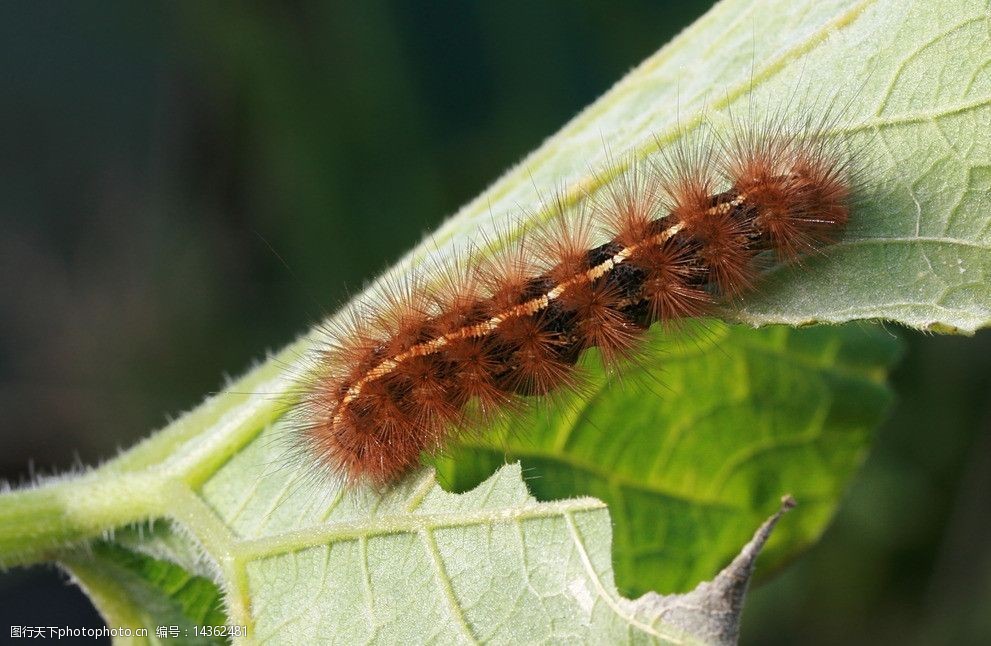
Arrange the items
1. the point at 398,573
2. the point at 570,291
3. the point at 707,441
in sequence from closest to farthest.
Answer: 1. the point at 398,573
2. the point at 570,291
3. the point at 707,441

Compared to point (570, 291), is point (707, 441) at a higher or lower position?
lower

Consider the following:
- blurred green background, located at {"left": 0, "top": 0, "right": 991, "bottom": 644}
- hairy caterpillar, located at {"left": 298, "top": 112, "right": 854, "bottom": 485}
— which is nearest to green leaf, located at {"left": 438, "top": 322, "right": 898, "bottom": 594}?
hairy caterpillar, located at {"left": 298, "top": 112, "right": 854, "bottom": 485}

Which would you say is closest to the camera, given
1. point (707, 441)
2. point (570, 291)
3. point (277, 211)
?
point (570, 291)

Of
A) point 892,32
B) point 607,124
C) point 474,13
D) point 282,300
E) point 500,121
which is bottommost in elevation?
point 892,32

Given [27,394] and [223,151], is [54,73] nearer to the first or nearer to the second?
[223,151]

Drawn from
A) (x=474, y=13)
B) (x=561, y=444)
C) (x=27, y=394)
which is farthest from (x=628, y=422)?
(x=27, y=394)

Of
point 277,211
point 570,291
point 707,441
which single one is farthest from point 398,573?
point 277,211

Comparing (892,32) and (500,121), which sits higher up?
(500,121)

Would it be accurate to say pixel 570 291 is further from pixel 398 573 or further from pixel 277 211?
pixel 277 211

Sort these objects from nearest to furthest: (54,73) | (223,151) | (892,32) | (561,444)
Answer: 1. (892,32)
2. (561,444)
3. (223,151)
4. (54,73)
